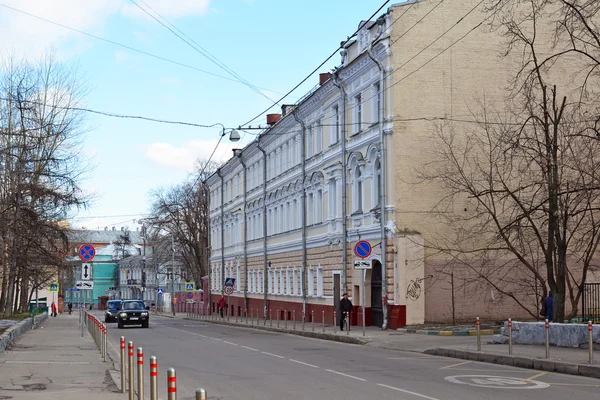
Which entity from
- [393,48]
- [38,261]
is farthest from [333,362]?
Answer: [38,261]

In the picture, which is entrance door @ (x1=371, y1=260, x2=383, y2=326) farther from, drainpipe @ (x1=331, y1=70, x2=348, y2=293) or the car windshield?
the car windshield

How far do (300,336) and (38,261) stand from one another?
1410 cm

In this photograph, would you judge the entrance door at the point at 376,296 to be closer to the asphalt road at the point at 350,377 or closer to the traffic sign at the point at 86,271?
the asphalt road at the point at 350,377

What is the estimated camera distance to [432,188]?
3431 cm

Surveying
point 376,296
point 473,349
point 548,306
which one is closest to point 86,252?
point 376,296

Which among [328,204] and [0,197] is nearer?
[0,197]

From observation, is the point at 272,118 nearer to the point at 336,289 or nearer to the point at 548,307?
the point at 336,289

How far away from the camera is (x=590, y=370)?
1667 cm

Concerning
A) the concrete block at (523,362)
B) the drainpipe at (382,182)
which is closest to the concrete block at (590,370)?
the concrete block at (523,362)

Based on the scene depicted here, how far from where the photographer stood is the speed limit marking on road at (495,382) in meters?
14.8

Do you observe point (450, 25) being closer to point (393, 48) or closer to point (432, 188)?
point (393, 48)

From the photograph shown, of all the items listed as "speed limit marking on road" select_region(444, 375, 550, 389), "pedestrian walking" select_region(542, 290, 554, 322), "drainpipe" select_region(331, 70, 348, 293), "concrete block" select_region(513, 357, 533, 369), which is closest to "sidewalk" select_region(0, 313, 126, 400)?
"speed limit marking on road" select_region(444, 375, 550, 389)

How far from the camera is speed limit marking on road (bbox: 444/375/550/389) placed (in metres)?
14.8

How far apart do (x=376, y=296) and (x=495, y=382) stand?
67.1ft
